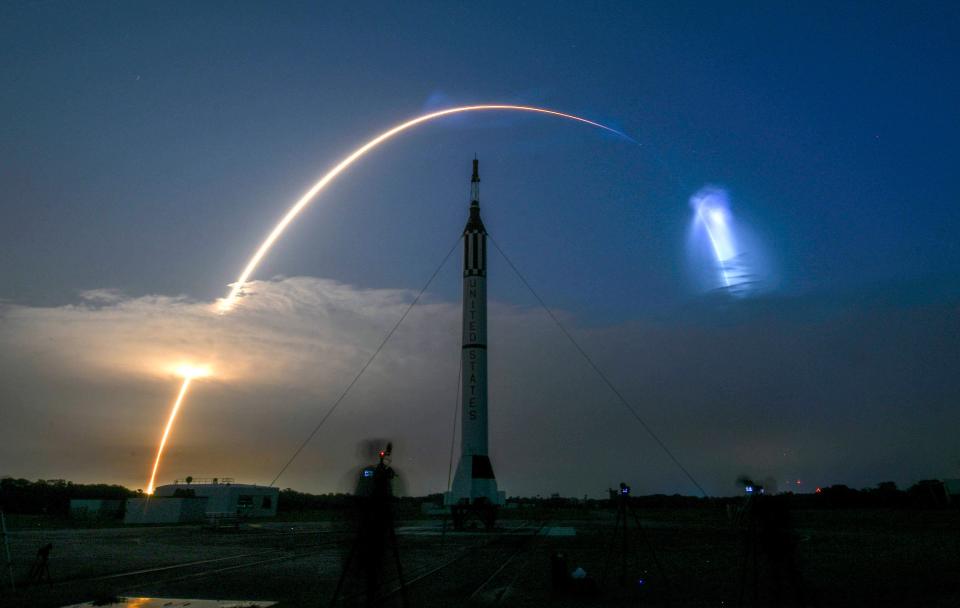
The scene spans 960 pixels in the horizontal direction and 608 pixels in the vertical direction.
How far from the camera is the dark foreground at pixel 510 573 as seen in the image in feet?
53.1

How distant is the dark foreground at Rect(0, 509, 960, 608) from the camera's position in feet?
53.1

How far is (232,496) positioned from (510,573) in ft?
184

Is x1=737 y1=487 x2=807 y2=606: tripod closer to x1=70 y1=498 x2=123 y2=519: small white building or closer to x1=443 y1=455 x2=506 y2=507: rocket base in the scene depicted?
x1=443 y1=455 x2=506 y2=507: rocket base

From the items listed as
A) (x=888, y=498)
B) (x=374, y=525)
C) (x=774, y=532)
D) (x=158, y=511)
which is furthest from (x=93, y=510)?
(x=888, y=498)

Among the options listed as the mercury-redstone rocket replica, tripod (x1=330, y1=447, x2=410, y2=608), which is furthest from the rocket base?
tripod (x1=330, y1=447, x2=410, y2=608)

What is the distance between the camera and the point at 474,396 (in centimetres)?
4244

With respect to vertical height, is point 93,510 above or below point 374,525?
below

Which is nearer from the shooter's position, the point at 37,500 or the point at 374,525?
the point at 374,525

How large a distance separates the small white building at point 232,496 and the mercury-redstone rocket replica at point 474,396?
33472mm

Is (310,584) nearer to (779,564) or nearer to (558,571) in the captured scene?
(558,571)

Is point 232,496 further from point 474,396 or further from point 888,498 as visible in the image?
point 888,498

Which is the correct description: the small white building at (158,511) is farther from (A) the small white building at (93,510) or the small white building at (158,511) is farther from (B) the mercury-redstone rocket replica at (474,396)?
(B) the mercury-redstone rocket replica at (474,396)

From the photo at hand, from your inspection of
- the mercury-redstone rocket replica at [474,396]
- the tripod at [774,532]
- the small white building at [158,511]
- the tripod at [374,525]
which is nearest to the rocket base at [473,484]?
the mercury-redstone rocket replica at [474,396]

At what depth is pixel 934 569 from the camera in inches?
865
